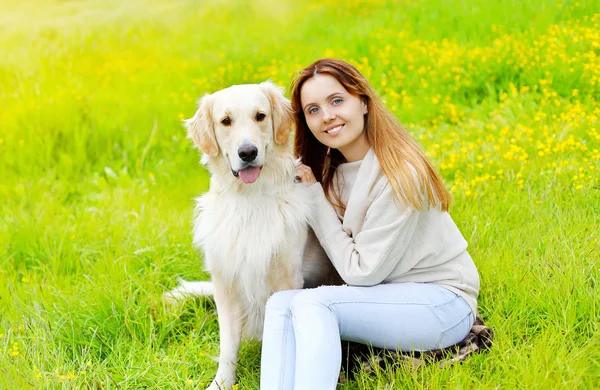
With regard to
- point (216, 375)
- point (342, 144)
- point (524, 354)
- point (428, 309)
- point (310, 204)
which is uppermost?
point (342, 144)

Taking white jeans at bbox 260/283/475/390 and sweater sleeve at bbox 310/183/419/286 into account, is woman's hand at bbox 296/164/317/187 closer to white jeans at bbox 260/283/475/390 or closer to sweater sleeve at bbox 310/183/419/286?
sweater sleeve at bbox 310/183/419/286

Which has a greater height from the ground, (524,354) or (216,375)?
(524,354)

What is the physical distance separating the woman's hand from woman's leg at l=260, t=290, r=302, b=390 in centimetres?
65

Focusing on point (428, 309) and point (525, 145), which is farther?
point (525, 145)

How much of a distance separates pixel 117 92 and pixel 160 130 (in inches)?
32.6

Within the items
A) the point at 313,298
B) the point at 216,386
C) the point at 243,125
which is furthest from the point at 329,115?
the point at 216,386

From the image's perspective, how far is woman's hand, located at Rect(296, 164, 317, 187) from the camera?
2767 millimetres

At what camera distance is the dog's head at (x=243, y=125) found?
99.7 inches

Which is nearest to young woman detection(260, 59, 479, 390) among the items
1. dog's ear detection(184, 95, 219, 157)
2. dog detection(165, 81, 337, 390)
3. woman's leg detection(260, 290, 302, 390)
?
woman's leg detection(260, 290, 302, 390)

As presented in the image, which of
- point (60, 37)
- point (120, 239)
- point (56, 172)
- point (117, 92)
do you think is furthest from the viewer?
point (60, 37)

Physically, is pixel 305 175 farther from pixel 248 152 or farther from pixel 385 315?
pixel 385 315

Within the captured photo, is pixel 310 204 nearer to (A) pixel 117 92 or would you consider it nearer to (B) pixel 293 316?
(B) pixel 293 316

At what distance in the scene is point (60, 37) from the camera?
22.2 ft

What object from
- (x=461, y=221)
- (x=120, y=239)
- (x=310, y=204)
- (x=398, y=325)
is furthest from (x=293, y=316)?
(x=120, y=239)
